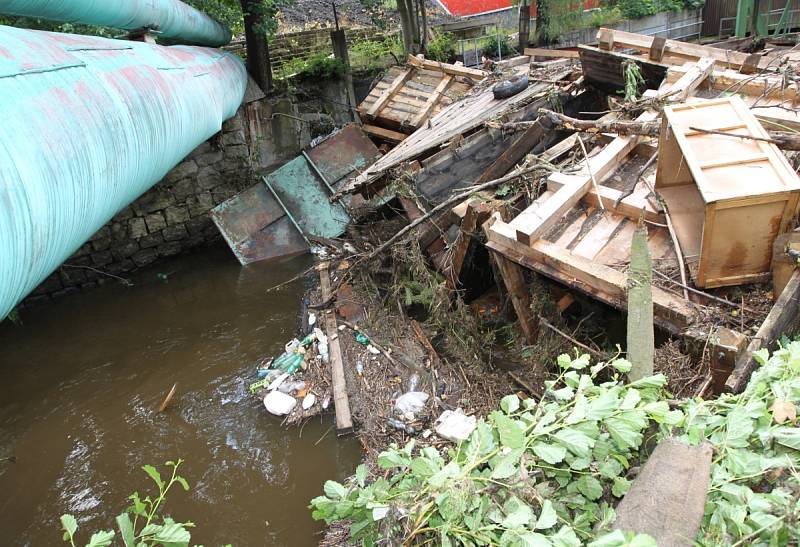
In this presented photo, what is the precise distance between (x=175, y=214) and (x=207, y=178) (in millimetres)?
748

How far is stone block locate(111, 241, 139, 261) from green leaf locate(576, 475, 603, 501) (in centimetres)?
760

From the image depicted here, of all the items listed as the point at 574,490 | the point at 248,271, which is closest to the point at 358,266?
the point at 248,271

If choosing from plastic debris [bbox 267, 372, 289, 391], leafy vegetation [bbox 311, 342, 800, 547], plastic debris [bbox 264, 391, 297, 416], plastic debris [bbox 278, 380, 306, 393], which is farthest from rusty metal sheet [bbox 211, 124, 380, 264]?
leafy vegetation [bbox 311, 342, 800, 547]

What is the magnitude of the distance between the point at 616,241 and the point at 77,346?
5930 mm

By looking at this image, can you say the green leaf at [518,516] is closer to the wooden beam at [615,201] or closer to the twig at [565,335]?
the twig at [565,335]

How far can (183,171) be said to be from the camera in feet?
25.8

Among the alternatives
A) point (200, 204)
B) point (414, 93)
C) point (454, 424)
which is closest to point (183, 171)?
point (200, 204)

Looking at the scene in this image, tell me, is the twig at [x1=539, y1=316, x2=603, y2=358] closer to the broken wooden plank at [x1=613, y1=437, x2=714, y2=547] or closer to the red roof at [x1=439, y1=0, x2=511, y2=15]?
the broken wooden plank at [x1=613, y1=437, x2=714, y2=547]

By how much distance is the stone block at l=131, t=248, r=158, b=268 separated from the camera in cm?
778

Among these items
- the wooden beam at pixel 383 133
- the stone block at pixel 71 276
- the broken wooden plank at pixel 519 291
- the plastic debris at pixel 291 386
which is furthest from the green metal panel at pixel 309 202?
the broken wooden plank at pixel 519 291

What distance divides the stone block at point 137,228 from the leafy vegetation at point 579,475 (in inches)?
276

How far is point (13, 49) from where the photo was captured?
218 centimetres

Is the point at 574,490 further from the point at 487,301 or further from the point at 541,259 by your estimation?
the point at 487,301

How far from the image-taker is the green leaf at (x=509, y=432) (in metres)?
1.59
